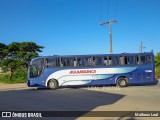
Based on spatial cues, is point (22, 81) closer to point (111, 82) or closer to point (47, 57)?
point (47, 57)

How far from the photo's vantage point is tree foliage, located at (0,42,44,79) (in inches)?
1503

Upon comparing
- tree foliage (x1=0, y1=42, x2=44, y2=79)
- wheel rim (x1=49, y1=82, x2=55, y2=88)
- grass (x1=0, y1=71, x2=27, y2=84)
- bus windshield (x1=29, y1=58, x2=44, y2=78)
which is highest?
tree foliage (x1=0, y1=42, x2=44, y2=79)

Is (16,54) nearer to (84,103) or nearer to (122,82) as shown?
(122,82)

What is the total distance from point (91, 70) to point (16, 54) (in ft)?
58.5

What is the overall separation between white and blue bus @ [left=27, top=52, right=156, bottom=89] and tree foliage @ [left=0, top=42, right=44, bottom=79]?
46.0ft

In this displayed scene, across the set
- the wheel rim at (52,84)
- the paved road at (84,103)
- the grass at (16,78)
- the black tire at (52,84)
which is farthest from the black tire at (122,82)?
the grass at (16,78)

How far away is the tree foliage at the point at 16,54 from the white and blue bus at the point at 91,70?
14029 mm

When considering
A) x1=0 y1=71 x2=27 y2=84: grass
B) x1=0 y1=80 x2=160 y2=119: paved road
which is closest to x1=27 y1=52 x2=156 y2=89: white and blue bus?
x1=0 y1=80 x2=160 y2=119: paved road

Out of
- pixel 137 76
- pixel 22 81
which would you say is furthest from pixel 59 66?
pixel 22 81

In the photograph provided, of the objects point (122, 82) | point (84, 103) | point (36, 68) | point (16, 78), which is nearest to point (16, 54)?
point (16, 78)

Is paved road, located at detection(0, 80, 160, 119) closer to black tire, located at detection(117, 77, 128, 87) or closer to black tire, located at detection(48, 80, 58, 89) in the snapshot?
black tire, located at detection(48, 80, 58, 89)

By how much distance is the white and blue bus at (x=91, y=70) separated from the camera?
2478 centimetres

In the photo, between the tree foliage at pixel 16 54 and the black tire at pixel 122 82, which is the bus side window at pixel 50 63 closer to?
the black tire at pixel 122 82

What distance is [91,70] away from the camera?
82.5 ft
